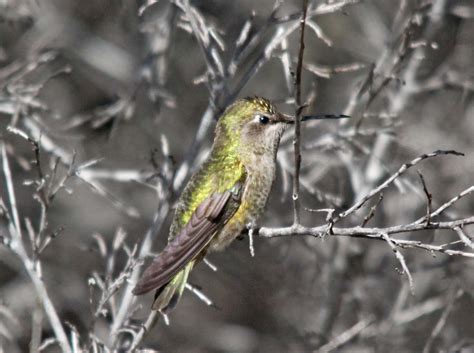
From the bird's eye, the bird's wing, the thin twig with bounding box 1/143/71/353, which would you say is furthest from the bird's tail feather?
the bird's eye

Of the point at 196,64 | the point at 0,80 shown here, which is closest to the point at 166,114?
the point at 196,64

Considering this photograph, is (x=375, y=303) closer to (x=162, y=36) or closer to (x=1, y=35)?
(x=162, y=36)

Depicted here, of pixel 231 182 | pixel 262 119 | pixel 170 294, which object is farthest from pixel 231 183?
pixel 170 294

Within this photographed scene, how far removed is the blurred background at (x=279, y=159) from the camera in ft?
20.1

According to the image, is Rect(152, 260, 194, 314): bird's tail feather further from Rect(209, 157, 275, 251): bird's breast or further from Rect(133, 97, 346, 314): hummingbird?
Rect(209, 157, 275, 251): bird's breast

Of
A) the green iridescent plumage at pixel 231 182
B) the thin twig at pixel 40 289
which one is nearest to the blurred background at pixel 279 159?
the green iridescent plumage at pixel 231 182

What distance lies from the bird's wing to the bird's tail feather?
0.92 ft

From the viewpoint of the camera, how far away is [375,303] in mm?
7578

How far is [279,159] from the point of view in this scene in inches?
227

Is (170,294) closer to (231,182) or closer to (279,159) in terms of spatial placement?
(231,182)

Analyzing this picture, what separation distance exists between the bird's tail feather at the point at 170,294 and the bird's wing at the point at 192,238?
0.28 meters

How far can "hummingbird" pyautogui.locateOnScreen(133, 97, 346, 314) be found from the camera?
5.16m

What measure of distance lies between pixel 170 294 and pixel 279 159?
1.34 metres

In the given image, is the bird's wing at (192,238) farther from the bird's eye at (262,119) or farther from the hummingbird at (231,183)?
the bird's eye at (262,119)
